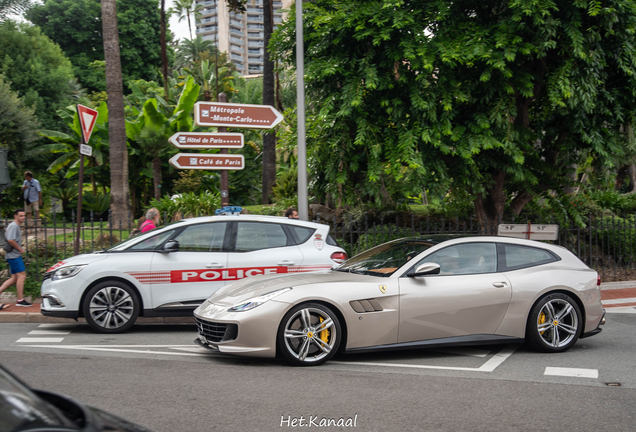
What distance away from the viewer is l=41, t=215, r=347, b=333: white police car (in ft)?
26.7

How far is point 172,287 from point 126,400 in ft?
11.7

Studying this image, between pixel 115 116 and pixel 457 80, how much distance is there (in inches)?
347

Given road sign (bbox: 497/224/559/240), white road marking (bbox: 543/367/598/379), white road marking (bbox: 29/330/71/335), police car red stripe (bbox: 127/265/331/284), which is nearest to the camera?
white road marking (bbox: 543/367/598/379)

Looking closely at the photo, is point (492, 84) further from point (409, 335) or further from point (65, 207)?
point (65, 207)

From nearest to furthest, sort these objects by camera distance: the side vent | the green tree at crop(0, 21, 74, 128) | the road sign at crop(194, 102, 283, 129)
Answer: the side vent, the road sign at crop(194, 102, 283, 129), the green tree at crop(0, 21, 74, 128)

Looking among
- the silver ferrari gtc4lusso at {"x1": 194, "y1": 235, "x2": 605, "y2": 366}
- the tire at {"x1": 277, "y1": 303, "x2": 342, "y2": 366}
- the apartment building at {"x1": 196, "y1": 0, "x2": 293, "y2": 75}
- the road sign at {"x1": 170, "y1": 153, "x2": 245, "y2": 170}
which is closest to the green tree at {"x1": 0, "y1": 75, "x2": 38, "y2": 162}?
the road sign at {"x1": 170, "y1": 153, "x2": 245, "y2": 170}

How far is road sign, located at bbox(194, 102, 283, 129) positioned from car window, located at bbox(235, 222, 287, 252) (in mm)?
3345

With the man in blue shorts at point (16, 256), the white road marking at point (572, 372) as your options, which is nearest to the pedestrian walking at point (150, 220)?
the man in blue shorts at point (16, 256)

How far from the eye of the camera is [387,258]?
6949 mm

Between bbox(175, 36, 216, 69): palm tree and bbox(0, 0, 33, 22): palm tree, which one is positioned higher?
bbox(175, 36, 216, 69): palm tree

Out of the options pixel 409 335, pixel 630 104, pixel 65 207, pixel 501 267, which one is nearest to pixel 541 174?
pixel 630 104

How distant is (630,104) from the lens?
11.3 meters

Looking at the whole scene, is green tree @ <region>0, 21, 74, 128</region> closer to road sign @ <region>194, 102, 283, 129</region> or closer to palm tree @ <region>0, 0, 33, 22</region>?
palm tree @ <region>0, 0, 33, 22</region>

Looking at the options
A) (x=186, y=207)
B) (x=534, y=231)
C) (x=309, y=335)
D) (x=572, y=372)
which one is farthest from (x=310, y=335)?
(x=186, y=207)
